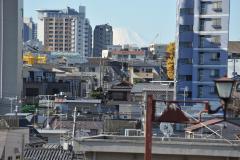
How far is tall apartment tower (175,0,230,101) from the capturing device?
48969mm

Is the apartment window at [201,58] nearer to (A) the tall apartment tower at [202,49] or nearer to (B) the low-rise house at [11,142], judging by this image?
(A) the tall apartment tower at [202,49]

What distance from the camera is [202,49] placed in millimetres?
49656

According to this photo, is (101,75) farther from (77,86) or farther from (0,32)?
(0,32)

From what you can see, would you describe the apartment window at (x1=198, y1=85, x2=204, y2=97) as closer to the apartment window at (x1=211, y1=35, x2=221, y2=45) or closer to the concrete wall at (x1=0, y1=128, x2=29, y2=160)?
the apartment window at (x1=211, y1=35, x2=221, y2=45)

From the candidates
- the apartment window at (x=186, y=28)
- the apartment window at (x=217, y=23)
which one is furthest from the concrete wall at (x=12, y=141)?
the apartment window at (x=186, y=28)

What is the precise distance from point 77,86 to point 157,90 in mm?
24285

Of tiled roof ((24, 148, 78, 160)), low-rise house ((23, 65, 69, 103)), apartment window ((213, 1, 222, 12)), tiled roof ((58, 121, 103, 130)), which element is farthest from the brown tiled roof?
tiled roof ((24, 148, 78, 160))

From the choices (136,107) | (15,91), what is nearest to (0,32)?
(15,91)

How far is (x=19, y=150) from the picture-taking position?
68.3ft

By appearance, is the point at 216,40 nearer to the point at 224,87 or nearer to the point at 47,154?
the point at 47,154

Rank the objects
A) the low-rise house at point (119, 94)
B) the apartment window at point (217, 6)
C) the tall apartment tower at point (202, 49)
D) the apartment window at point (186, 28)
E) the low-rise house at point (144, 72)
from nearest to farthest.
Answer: the apartment window at point (217, 6) → the tall apartment tower at point (202, 49) → the apartment window at point (186, 28) → the low-rise house at point (119, 94) → the low-rise house at point (144, 72)

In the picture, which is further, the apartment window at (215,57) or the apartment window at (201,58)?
the apartment window at (201,58)

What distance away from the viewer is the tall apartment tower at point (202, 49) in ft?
161

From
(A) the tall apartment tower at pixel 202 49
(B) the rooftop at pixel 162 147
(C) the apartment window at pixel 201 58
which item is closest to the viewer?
(B) the rooftop at pixel 162 147
